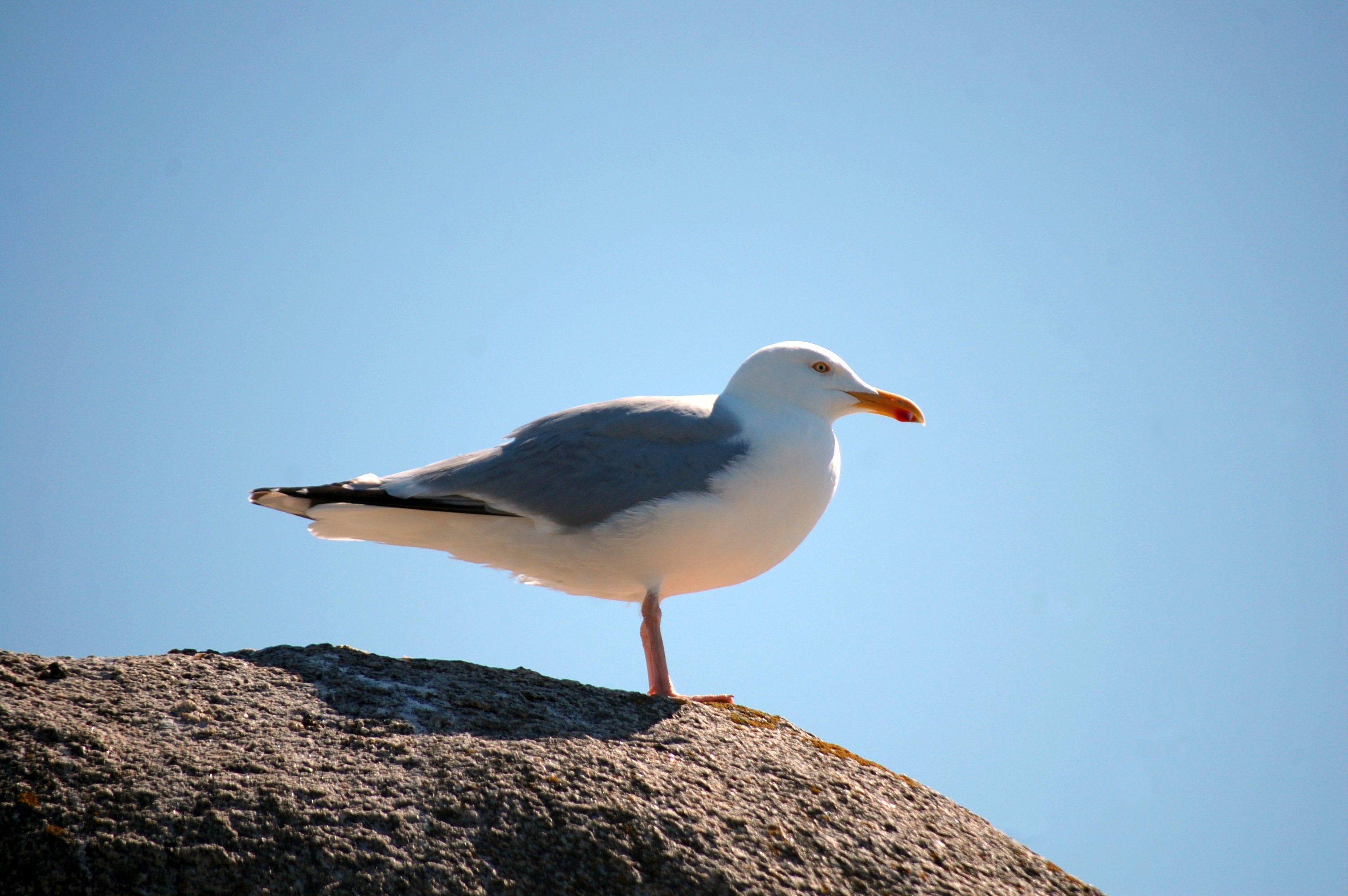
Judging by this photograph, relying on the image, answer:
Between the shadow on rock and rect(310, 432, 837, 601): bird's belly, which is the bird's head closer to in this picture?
rect(310, 432, 837, 601): bird's belly

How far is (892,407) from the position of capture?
27.3 ft

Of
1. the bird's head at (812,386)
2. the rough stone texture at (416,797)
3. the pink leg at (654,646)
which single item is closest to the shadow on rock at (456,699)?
the rough stone texture at (416,797)

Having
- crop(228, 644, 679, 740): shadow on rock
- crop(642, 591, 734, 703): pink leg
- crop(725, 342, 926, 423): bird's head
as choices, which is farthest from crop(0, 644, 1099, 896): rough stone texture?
crop(725, 342, 926, 423): bird's head

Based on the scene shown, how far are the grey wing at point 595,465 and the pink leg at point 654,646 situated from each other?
0.76 metres

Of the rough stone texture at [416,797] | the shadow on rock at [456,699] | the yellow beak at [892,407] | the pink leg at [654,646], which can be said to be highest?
the yellow beak at [892,407]

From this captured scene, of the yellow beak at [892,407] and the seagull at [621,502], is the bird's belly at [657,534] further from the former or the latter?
the yellow beak at [892,407]

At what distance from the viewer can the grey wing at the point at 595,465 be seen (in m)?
7.12

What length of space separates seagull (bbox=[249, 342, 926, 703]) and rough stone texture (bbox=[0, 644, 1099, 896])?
1.66 metres

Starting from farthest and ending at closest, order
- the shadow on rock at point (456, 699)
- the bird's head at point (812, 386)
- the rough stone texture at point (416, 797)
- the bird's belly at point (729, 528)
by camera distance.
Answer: the bird's head at point (812, 386) < the bird's belly at point (729, 528) < the shadow on rock at point (456, 699) < the rough stone texture at point (416, 797)

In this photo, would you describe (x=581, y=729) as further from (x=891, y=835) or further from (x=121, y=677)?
(x=121, y=677)

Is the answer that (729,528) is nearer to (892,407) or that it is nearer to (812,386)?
(812,386)

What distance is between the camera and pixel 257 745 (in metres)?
4.40

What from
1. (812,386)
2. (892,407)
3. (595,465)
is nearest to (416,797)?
(595,465)

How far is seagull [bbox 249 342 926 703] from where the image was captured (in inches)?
279
